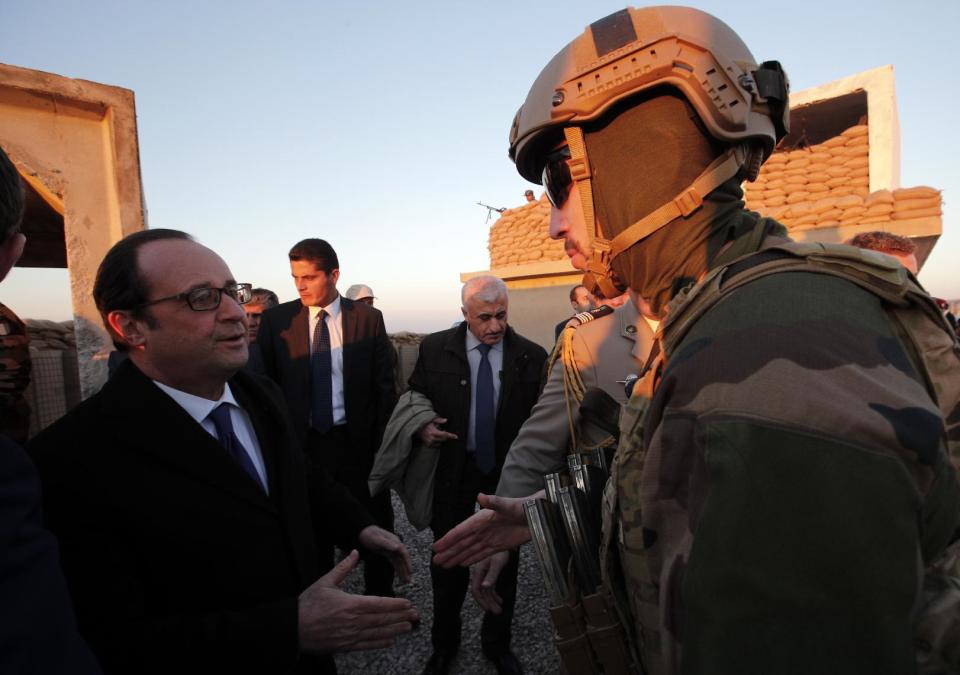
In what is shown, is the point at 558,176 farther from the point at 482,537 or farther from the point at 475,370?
the point at 475,370

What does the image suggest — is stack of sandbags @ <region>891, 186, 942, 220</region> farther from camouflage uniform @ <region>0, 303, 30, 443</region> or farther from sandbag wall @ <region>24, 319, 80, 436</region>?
sandbag wall @ <region>24, 319, 80, 436</region>

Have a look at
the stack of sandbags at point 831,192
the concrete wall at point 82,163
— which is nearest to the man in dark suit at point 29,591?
the concrete wall at point 82,163

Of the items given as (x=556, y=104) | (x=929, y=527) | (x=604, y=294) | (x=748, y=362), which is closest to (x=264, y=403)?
(x=604, y=294)

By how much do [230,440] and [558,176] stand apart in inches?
56.0

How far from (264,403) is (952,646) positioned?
2.08m

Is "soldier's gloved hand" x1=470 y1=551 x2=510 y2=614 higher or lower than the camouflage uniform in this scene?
lower

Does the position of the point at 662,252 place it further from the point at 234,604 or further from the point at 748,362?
the point at 234,604

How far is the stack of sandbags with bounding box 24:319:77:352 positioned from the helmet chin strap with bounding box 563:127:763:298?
29.1 ft

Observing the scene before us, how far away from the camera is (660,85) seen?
127 cm

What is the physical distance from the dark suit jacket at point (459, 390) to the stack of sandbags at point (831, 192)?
6.97 metres

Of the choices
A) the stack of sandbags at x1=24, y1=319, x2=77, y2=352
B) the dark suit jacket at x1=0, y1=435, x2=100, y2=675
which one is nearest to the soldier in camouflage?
the dark suit jacket at x1=0, y1=435, x2=100, y2=675

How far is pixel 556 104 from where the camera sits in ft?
4.28

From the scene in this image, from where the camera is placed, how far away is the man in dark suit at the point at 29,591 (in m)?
0.83

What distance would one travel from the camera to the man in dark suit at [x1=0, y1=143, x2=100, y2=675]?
2.73 feet
